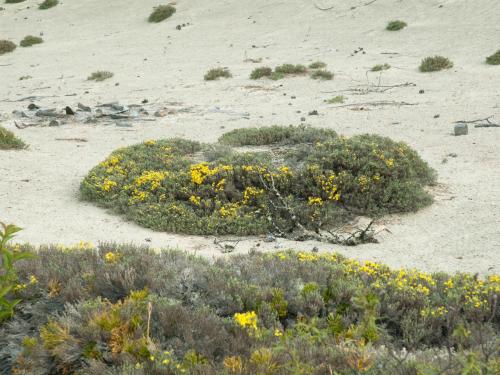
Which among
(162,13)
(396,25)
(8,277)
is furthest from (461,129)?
(162,13)

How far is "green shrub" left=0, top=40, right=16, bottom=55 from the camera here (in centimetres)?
2616

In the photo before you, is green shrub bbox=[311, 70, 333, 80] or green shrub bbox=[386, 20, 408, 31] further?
green shrub bbox=[386, 20, 408, 31]

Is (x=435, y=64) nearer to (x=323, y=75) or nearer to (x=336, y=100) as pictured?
(x=323, y=75)

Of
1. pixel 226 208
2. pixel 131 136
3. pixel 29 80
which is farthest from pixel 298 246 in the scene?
pixel 29 80

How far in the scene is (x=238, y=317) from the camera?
3.54m

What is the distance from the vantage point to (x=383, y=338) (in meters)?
3.75

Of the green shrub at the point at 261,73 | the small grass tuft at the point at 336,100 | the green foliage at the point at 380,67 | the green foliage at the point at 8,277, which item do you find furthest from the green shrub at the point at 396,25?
the green foliage at the point at 8,277

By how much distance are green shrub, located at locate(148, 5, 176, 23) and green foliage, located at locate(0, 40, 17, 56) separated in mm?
6930

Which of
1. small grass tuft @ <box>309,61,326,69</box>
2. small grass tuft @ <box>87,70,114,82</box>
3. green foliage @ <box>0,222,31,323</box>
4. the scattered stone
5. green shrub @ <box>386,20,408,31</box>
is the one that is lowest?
the scattered stone

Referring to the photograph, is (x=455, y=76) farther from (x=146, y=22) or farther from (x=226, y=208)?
(x=146, y=22)

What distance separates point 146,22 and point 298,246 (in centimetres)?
2457

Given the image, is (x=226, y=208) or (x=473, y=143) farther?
(x=473, y=143)

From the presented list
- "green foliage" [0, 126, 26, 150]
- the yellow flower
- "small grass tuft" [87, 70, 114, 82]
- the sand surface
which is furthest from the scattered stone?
"small grass tuft" [87, 70, 114, 82]

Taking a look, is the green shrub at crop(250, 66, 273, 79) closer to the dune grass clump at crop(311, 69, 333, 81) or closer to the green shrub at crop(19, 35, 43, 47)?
the dune grass clump at crop(311, 69, 333, 81)
